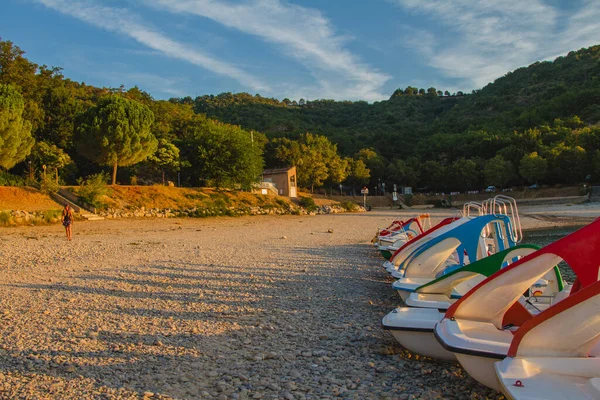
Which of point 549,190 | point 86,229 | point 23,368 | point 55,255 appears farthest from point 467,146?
point 23,368

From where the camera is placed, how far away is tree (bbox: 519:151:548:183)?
2486 inches

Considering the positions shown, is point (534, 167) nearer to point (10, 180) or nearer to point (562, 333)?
point (10, 180)

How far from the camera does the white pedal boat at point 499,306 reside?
3.51 meters

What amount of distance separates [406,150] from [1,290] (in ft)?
304

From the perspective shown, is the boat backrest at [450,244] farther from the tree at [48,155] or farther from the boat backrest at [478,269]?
the tree at [48,155]

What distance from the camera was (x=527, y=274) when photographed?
3891 millimetres

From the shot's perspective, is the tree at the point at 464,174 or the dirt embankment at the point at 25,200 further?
the tree at the point at 464,174

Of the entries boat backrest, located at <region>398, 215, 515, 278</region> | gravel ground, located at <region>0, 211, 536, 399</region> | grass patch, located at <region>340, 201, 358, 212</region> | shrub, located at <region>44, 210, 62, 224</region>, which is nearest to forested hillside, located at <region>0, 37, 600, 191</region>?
shrub, located at <region>44, 210, 62, 224</region>

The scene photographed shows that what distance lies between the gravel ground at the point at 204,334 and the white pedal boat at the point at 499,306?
22.4 inches

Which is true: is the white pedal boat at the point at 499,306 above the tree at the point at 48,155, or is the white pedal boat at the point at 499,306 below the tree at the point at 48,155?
below

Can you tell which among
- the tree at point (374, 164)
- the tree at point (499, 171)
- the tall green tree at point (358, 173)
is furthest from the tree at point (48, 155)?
the tree at point (499, 171)

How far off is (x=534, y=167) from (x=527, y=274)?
2742 inches

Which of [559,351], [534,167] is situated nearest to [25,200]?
[559,351]

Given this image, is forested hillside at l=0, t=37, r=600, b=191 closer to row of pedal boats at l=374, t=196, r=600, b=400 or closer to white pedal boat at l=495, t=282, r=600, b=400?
row of pedal boats at l=374, t=196, r=600, b=400
